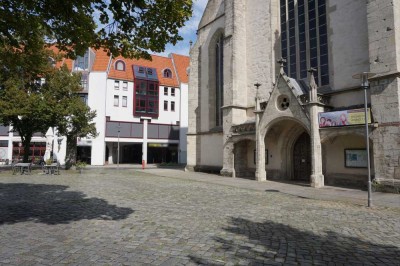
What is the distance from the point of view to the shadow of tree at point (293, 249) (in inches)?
202

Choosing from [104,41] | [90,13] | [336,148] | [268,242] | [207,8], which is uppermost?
[207,8]

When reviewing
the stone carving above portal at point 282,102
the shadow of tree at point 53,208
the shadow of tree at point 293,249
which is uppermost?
the stone carving above portal at point 282,102

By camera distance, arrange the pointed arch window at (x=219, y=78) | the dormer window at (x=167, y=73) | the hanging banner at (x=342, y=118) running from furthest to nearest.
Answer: the dormer window at (x=167, y=73) < the pointed arch window at (x=219, y=78) < the hanging banner at (x=342, y=118)

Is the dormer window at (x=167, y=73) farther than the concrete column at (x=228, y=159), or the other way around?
the dormer window at (x=167, y=73)

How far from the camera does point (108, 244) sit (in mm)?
5938

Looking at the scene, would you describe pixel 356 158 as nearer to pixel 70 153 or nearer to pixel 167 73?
pixel 70 153

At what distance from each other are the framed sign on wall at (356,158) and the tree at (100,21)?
556 inches

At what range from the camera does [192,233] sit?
684 centimetres

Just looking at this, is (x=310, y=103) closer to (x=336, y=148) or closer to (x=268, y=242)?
(x=336, y=148)

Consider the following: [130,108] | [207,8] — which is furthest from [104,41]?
[130,108]

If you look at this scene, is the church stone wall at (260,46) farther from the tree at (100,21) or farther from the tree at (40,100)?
the tree at (100,21)

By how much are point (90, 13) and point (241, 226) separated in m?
6.42

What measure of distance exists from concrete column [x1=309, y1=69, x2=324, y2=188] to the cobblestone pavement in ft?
20.0

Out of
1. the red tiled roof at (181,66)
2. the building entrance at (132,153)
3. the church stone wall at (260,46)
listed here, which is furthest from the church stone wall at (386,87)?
the building entrance at (132,153)
